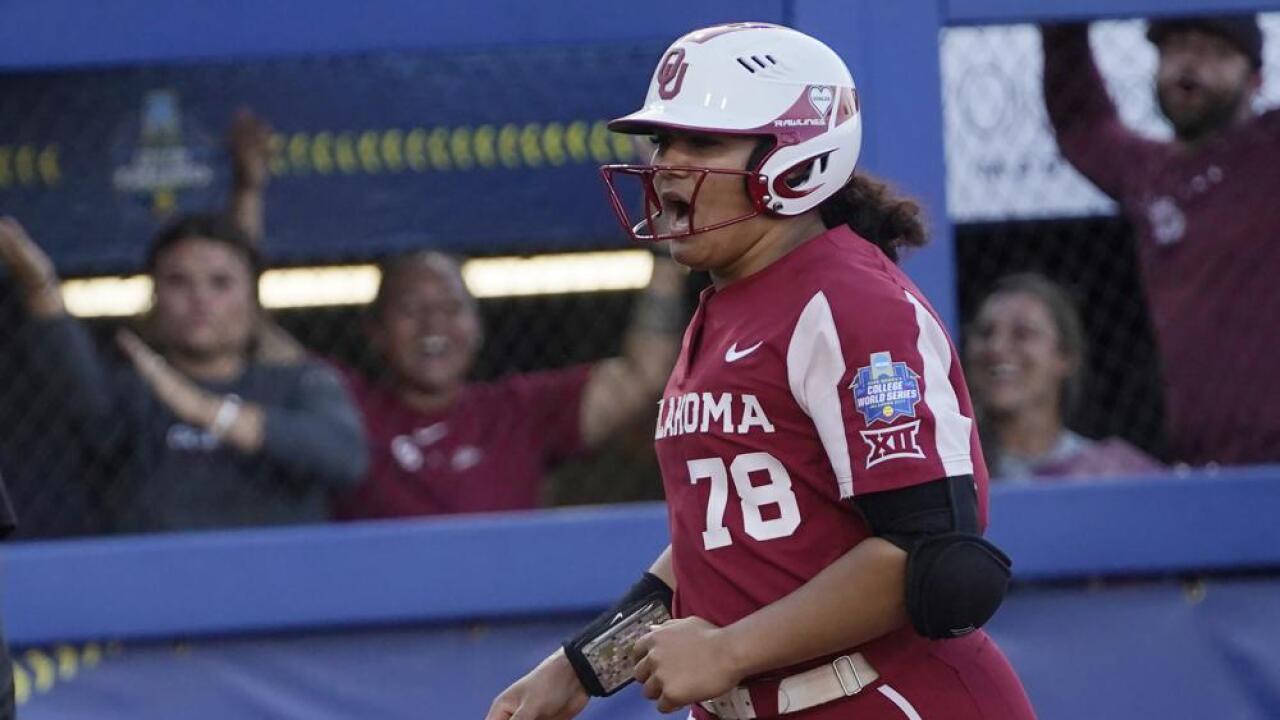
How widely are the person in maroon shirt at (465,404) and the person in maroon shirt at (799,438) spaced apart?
83.6 inches

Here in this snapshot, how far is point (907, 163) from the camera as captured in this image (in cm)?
474

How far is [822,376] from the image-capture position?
8.31ft

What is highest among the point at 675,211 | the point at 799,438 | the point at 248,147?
the point at 248,147

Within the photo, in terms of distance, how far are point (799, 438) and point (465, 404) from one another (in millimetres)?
2549

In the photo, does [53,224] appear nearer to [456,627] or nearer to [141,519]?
[141,519]

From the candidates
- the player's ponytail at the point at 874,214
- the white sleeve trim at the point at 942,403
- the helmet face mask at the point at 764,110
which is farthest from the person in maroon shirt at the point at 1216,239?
the white sleeve trim at the point at 942,403

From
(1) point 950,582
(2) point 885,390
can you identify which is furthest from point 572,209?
(1) point 950,582

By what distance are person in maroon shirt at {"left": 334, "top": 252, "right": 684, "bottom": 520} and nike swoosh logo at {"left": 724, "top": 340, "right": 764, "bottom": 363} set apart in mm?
2321

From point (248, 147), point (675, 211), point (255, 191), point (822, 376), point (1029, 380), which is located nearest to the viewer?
point (822, 376)

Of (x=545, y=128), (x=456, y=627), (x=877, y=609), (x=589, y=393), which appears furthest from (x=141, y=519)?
(x=877, y=609)

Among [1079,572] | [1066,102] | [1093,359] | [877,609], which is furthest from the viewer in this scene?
[1093,359]

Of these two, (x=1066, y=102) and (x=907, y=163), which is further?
(x=1066, y=102)

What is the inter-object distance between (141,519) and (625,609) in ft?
7.47

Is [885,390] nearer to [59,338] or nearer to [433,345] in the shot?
[433,345]
